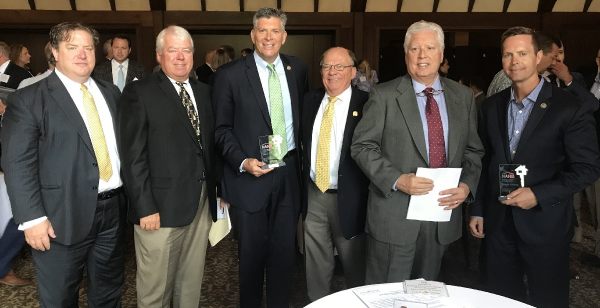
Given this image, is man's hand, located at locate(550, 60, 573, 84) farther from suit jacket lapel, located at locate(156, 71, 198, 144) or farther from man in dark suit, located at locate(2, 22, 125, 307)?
man in dark suit, located at locate(2, 22, 125, 307)

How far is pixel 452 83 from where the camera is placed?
2328 mm

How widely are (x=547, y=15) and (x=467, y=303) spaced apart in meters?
8.08

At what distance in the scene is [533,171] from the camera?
7.25 feet

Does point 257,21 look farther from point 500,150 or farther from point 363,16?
point 363,16

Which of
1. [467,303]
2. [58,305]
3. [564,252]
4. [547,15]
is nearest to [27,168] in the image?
[58,305]

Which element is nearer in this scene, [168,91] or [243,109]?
[168,91]

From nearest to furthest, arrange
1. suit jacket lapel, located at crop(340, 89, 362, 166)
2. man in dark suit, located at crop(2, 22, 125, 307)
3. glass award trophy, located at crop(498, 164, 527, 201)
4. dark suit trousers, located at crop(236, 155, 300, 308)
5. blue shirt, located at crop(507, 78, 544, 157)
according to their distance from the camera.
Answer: man in dark suit, located at crop(2, 22, 125, 307), glass award trophy, located at crop(498, 164, 527, 201), blue shirt, located at crop(507, 78, 544, 157), suit jacket lapel, located at crop(340, 89, 362, 166), dark suit trousers, located at crop(236, 155, 300, 308)

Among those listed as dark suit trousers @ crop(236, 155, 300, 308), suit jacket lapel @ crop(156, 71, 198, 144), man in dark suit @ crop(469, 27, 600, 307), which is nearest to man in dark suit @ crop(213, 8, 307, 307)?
dark suit trousers @ crop(236, 155, 300, 308)

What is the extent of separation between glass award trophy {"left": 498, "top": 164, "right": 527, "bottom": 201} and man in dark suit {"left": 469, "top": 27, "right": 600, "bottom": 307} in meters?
0.03

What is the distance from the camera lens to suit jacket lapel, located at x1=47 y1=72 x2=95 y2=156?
2.09 metres

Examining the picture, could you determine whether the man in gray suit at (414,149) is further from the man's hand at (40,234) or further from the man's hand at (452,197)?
the man's hand at (40,234)

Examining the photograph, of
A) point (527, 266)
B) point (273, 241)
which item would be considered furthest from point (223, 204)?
point (527, 266)

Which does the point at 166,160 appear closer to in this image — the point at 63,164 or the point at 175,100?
the point at 175,100

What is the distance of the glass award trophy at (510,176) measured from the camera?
2131mm
